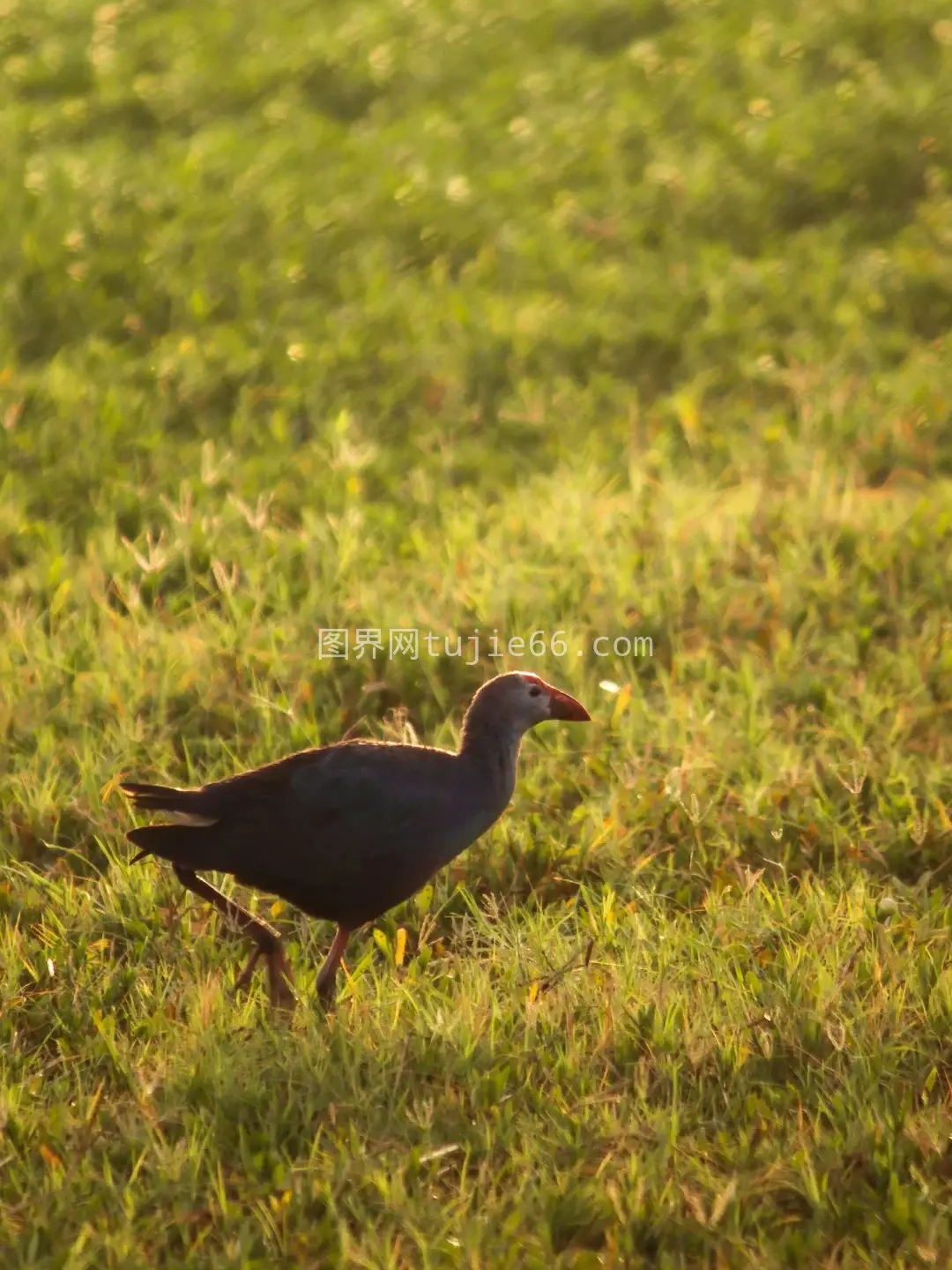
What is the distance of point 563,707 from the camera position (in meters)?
4.49

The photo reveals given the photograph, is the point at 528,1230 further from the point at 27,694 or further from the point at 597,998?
the point at 27,694

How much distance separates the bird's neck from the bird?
0.12 ft

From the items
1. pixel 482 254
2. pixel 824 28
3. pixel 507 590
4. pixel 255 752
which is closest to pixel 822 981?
pixel 255 752

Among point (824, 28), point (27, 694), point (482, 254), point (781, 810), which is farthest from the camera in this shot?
point (824, 28)

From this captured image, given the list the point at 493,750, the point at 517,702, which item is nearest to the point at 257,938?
the point at 493,750

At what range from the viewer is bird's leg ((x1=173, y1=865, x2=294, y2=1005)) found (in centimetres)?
414

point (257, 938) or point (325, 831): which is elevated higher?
point (325, 831)

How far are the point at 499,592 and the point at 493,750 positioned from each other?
2282 millimetres

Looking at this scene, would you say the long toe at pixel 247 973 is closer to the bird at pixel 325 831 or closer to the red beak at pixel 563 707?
the bird at pixel 325 831

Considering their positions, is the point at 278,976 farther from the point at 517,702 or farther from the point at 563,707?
the point at 563,707

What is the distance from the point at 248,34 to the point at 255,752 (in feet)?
31.8

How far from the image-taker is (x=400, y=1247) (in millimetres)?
3395

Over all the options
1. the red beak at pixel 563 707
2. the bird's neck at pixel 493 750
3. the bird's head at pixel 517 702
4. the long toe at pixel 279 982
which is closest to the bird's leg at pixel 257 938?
the long toe at pixel 279 982

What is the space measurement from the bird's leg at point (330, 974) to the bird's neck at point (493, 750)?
1.86 ft
